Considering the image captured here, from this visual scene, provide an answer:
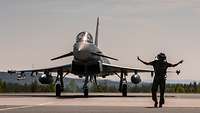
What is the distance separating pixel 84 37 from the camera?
37.1 meters

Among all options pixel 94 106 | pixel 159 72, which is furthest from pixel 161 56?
pixel 94 106

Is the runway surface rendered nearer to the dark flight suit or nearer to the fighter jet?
the dark flight suit

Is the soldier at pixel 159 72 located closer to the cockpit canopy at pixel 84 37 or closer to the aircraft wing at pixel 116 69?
the cockpit canopy at pixel 84 37

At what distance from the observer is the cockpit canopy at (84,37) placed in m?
36.7

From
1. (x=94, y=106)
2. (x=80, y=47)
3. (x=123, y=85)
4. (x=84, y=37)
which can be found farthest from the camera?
(x=123, y=85)

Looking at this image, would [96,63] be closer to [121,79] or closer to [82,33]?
[82,33]

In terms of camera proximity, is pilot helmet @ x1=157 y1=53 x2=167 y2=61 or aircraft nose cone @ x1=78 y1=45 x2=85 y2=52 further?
aircraft nose cone @ x1=78 y1=45 x2=85 y2=52

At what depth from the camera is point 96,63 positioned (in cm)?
3825

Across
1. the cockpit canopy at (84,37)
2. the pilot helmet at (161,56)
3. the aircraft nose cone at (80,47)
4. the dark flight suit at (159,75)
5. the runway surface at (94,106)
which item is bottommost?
the runway surface at (94,106)

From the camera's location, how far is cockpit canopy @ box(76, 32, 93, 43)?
36688 mm

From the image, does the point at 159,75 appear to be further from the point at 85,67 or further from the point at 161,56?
the point at 85,67

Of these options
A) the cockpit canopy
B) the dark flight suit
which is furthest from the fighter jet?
the dark flight suit

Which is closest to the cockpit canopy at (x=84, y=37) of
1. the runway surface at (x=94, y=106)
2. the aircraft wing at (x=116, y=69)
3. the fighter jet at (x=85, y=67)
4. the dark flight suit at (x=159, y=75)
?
the fighter jet at (x=85, y=67)

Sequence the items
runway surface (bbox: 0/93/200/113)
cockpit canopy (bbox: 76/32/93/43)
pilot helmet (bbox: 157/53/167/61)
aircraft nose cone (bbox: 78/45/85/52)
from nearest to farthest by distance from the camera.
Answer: runway surface (bbox: 0/93/200/113), pilot helmet (bbox: 157/53/167/61), aircraft nose cone (bbox: 78/45/85/52), cockpit canopy (bbox: 76/32/93/43)
